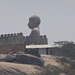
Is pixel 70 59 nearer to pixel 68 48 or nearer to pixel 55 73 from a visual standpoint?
pixel 68 48

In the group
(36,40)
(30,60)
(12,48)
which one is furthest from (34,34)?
(30,60)

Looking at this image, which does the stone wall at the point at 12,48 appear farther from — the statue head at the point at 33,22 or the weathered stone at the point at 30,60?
the statue head at the point at 33,22

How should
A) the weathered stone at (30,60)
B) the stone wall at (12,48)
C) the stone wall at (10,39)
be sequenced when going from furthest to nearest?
the stone wall at (10,39)
the stone wall at (12,48)
the weathered stone at (30,60)

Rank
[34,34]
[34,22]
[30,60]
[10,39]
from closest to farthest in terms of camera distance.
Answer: [30,60] < [10,39] < [34,34] < [34,22]

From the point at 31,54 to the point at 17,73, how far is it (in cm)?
757

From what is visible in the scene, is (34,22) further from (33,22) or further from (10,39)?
(10,39)

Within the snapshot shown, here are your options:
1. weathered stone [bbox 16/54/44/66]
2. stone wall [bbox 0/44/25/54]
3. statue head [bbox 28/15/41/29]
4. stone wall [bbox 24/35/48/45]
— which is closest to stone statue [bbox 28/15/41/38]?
statue head [bbox 28/15/41/29]

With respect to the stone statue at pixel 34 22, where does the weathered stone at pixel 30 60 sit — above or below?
below

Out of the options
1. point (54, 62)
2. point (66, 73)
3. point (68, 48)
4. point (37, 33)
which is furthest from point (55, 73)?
point (37, 33)

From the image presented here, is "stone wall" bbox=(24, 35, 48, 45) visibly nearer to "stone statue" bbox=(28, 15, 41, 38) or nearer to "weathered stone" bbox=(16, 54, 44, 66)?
"stone statue" bbox=(28, 15, 41, 38)

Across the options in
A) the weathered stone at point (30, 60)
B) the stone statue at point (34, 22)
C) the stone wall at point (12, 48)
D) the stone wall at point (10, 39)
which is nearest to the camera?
the weathered stone at point (30, 60)

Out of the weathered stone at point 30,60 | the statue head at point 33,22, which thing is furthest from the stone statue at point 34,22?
the weathered stone at point 30,60

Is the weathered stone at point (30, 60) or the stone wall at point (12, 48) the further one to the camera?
the stone wall at point (12, 48)

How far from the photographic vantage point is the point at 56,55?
61000mm
